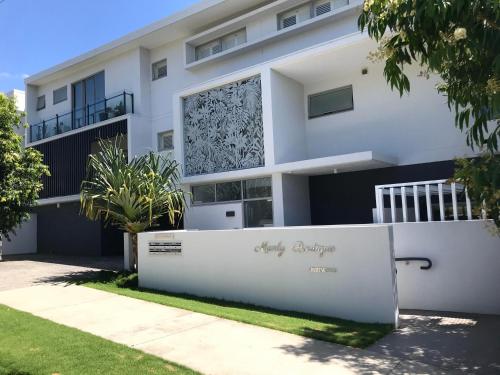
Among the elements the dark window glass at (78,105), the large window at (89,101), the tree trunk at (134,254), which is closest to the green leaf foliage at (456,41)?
the tree trunk at (134,254)

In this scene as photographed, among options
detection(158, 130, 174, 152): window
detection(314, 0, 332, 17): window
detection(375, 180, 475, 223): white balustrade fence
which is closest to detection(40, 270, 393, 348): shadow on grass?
detection(375, 180, 475, 223): white balustrade fence

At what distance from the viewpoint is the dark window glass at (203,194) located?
50.9 ft

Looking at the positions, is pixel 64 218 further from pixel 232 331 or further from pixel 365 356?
pixel 365 356

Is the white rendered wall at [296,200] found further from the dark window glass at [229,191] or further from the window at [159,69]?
the window at [159,69]

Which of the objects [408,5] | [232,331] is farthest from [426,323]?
[408,5]

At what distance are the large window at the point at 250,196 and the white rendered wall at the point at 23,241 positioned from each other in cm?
1234

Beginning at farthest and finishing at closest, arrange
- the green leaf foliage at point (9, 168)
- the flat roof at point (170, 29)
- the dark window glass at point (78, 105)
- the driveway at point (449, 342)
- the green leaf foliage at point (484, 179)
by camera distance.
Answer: the dark window glass at point (78, 105) < the flat roof at point (170, 29) < the green leaf foliage at point (9, 168) < the driveway at point (449, 342) < the green leaf foliage at point (484, 179)

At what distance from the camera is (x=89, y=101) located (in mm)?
21641

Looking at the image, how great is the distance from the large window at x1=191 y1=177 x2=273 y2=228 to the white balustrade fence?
11.9 ft

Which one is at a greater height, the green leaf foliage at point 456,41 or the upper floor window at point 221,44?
the upper floor window at point 221,44

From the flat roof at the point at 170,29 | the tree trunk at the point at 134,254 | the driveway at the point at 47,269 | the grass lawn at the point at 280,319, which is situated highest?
the flat roof at the point at 170,29

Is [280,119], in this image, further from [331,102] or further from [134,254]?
[134,254]

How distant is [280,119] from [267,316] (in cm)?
747

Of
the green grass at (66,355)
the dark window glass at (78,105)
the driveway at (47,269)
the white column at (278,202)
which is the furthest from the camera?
the dark window glass at (78,105)
